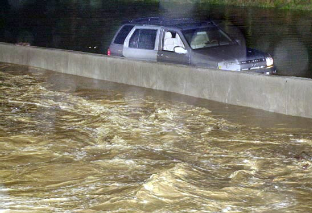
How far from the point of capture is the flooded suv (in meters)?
15.9

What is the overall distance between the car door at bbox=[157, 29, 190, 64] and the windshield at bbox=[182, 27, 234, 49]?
Answer: 20 cm

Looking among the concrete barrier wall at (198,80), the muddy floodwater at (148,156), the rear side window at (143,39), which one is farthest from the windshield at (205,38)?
the muddy floodwater at (148,156)

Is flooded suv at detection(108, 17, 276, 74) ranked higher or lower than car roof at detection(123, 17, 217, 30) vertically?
lower

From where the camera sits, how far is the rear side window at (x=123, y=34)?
17984 mm

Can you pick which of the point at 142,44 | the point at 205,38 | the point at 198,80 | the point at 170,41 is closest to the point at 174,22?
the point at 170,41

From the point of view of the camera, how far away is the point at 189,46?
16.2m

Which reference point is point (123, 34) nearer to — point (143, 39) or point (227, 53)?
point (143, 39)

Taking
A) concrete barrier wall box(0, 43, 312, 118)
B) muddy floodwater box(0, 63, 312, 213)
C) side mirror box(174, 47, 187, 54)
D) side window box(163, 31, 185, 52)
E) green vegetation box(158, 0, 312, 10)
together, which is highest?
green vegetation box(158, 0, 312, 10)

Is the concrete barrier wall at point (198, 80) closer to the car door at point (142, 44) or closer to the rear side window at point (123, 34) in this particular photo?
the car door at point (142, 44)

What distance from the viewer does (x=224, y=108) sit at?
14.1m

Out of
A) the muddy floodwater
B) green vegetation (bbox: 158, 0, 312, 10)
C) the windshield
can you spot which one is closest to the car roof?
the windshield

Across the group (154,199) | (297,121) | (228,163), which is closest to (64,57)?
(297,121)

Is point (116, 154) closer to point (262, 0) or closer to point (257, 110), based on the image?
point (257, 110)

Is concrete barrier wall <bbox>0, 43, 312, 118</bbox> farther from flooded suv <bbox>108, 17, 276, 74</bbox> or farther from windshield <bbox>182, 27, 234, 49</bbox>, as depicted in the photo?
windshield <bbox>182, 27, 234, 49</bbox>
